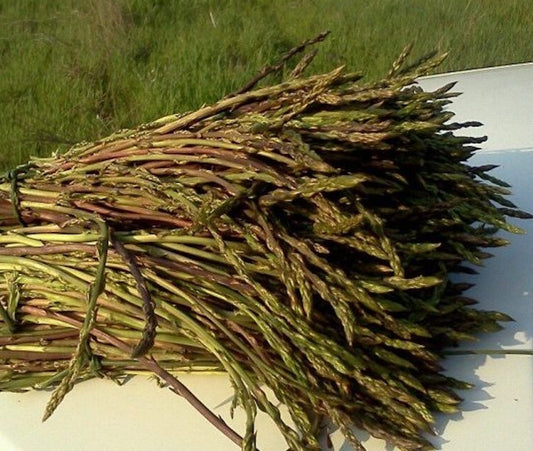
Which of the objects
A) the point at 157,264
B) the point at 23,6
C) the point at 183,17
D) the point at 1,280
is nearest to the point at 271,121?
the point at 157,264

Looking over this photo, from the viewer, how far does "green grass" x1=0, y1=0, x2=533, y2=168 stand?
427 centimetres

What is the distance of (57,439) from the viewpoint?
1.65m

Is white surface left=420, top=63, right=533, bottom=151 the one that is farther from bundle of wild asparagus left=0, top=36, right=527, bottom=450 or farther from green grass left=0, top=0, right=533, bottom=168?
green grass left=0, top=0, right=533, bottom=168

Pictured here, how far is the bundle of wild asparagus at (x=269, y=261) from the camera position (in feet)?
4.90

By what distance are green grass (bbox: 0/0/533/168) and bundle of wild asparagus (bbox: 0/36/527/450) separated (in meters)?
2.31

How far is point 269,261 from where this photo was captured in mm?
1516

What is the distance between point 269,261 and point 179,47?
11.1 ft

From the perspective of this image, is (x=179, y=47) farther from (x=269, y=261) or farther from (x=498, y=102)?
(x=269, y=261)

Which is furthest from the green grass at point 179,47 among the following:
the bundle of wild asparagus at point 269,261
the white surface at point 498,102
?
the bundle of wild asparagus at point 269,261

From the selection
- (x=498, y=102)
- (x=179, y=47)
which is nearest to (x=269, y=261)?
(x=498, y=102)

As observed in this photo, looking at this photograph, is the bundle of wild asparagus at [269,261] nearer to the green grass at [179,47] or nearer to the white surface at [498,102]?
the white surface at [498,102]

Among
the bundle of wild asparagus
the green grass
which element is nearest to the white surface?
the bundle of wild asparagus

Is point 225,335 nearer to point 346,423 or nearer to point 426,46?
point 346,423

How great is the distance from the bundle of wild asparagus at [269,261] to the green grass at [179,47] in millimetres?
2306
